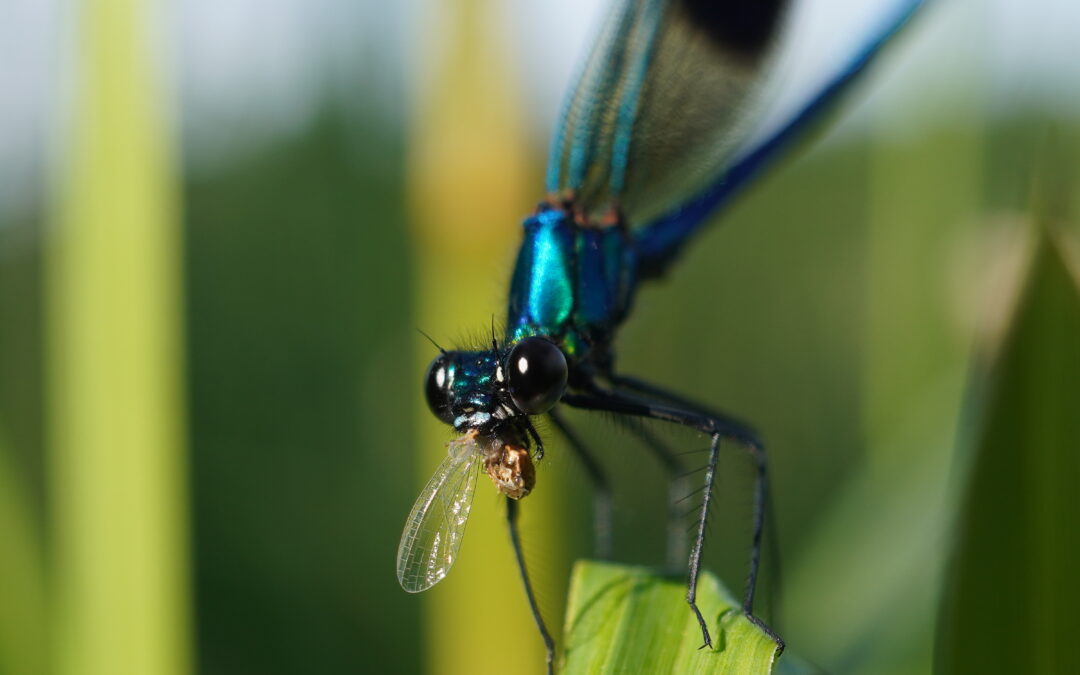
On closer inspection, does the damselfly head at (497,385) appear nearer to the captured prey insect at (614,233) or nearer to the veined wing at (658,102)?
the captured prey insect at (614,233)

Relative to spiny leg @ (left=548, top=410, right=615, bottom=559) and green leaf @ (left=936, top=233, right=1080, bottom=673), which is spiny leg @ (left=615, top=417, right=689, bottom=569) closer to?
spiny leg @ (left=548, top=410, right=615, bottom=559)

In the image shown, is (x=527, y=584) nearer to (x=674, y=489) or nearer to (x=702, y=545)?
(x=702, y=545)

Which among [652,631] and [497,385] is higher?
[497,385]

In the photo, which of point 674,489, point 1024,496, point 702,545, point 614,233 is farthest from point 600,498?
point 1024,496

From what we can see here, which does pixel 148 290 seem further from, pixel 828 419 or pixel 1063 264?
pixel 828 419

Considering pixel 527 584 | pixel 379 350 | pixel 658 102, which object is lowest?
pixel 379 350

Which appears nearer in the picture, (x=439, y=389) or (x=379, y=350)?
(x=439, y=389)
